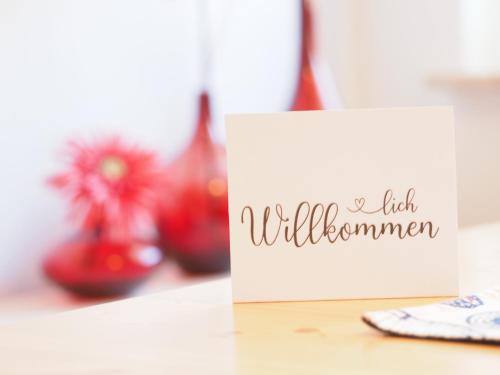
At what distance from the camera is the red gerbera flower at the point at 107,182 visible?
2354mm

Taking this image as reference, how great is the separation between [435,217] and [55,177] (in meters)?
1.73

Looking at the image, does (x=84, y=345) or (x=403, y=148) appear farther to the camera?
(x=403, y=148)

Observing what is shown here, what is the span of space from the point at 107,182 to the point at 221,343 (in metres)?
1.77

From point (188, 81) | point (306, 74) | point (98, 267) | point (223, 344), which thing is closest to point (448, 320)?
point (223, 344)

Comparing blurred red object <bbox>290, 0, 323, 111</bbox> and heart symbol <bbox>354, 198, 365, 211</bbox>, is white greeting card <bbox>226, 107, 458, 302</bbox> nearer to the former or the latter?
heart symbol <bbox>354, 198, 365, 211</bbox>

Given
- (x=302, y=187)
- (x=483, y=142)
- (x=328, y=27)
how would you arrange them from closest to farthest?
(x=302, y=187), (x=483, y=142), (x=328, y=27)

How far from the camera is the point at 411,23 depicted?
317 centimetres

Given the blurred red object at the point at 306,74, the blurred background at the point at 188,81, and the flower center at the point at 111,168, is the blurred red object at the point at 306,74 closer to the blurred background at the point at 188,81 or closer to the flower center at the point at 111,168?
the blurred background at the point at 188,81

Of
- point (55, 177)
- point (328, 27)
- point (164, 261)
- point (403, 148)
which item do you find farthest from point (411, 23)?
point (403, 148)

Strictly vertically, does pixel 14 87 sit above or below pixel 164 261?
above

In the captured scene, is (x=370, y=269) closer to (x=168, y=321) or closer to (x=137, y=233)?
(x=168, y=321)

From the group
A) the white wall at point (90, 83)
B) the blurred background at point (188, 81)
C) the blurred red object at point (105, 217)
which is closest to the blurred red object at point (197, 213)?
the blurred background at point (188, 81)

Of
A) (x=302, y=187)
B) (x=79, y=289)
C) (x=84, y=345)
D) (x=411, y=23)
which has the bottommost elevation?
(x=79, y=289)

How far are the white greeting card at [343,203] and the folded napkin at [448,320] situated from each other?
83mm
